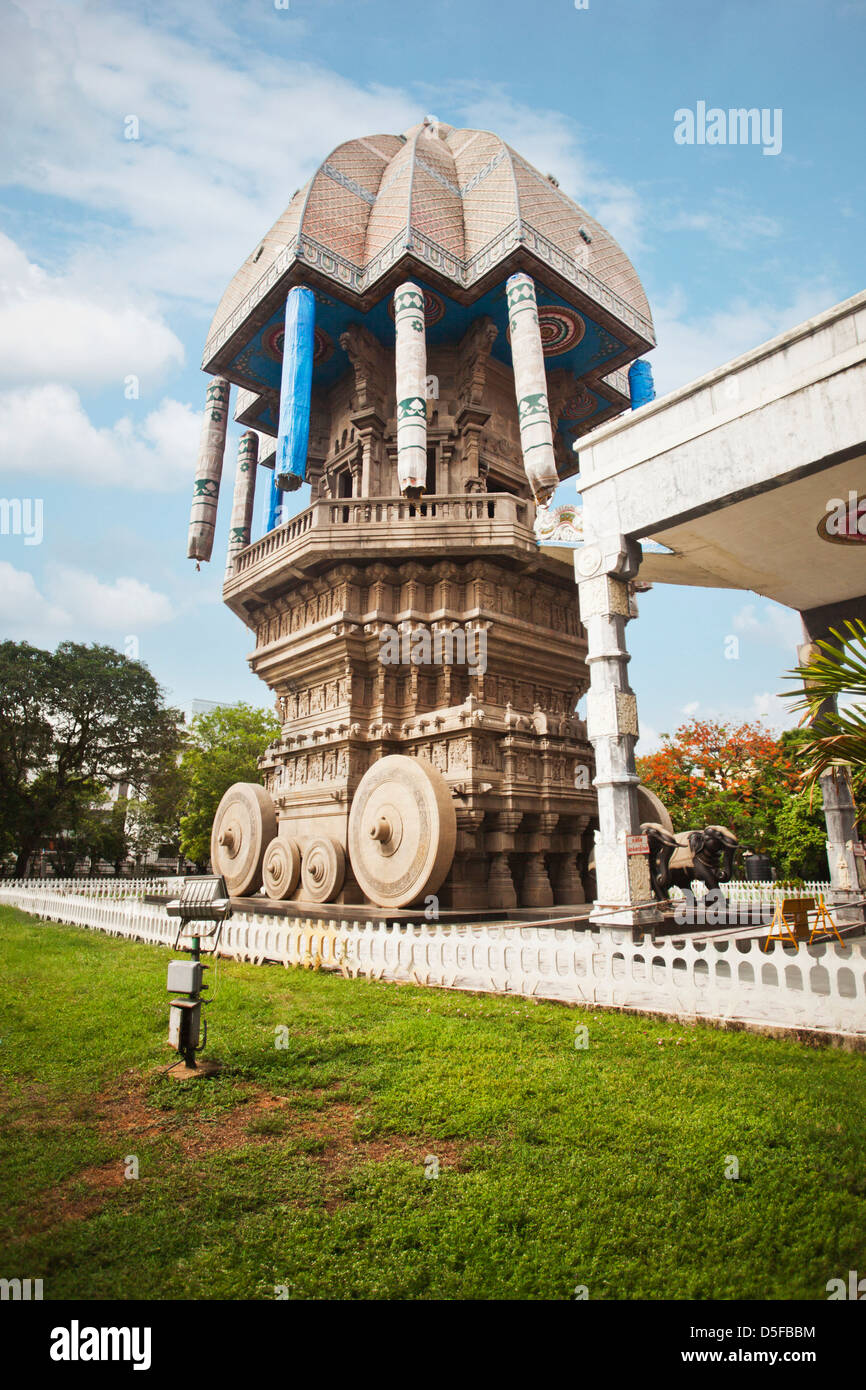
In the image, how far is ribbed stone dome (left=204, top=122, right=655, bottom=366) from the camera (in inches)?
734

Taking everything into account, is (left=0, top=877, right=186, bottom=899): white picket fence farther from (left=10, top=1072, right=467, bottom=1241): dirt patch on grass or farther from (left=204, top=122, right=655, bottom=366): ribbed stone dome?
(left=10, top=1072, right=467, bottom=1241): dirt patch on grass

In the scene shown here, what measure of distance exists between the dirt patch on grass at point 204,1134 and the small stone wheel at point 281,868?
10.6 m

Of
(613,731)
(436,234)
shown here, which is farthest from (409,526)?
(613,731)

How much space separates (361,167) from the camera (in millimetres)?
21516

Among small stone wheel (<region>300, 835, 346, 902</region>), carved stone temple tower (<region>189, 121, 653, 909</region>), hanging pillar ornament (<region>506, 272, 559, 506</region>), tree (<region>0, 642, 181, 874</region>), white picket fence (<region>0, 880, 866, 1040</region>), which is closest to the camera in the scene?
white picket fence (<region>0, 880, 866, 1040</region>)

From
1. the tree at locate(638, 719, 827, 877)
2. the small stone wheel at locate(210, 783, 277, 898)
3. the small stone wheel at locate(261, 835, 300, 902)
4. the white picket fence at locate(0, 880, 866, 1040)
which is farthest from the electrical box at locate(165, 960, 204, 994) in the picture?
the tree at locate(638, 719, 827, 877)

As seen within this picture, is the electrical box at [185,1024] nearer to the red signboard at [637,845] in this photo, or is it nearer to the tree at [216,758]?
the red signboard at [637,845]

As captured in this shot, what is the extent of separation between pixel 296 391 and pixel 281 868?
1161 cm

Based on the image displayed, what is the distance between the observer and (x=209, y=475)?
21984 millimetres

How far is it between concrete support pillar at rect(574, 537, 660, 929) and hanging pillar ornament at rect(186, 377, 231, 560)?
1399 centimetres

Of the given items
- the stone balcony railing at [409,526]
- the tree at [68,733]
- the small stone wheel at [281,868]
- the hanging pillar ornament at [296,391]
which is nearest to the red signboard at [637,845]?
the stone balcony railing at [409,526]

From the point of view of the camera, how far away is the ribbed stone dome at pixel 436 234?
18656 millimetres

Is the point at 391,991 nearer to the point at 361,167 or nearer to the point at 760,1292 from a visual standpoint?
the point at 760,1292
